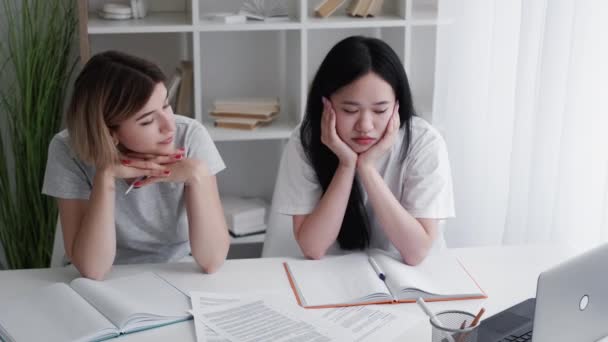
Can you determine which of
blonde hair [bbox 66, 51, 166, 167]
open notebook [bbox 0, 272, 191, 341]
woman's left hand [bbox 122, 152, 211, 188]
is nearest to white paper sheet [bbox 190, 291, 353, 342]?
open notebook [bbox 0, 272, 191, 341]

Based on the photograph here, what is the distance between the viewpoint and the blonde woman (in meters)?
1.82

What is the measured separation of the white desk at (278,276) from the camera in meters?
1.72

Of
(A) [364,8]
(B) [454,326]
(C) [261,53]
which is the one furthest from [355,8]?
(B) [454,326]

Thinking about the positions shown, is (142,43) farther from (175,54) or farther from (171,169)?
(171,169)

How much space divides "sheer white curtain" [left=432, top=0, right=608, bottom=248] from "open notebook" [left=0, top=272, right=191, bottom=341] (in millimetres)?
1231

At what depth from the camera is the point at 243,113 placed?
2902 mm

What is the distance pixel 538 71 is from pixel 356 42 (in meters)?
0.74

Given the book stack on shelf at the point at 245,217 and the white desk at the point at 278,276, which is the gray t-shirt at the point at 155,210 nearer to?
Answer: the white desk at the point at 278,276

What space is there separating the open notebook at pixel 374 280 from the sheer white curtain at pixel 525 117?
63 cm

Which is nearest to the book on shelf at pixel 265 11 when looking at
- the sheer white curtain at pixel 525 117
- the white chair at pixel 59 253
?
the sheer white curtain at pixel 525 117

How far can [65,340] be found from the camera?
1489 mm

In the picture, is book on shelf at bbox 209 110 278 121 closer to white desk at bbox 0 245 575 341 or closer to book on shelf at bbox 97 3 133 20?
book on shelf at bbox 97 3 133 20

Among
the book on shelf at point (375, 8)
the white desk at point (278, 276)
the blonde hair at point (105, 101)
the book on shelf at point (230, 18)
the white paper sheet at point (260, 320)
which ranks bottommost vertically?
the white desk at point (278, 276)

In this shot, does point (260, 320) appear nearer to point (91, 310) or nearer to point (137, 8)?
point (91, 310)
